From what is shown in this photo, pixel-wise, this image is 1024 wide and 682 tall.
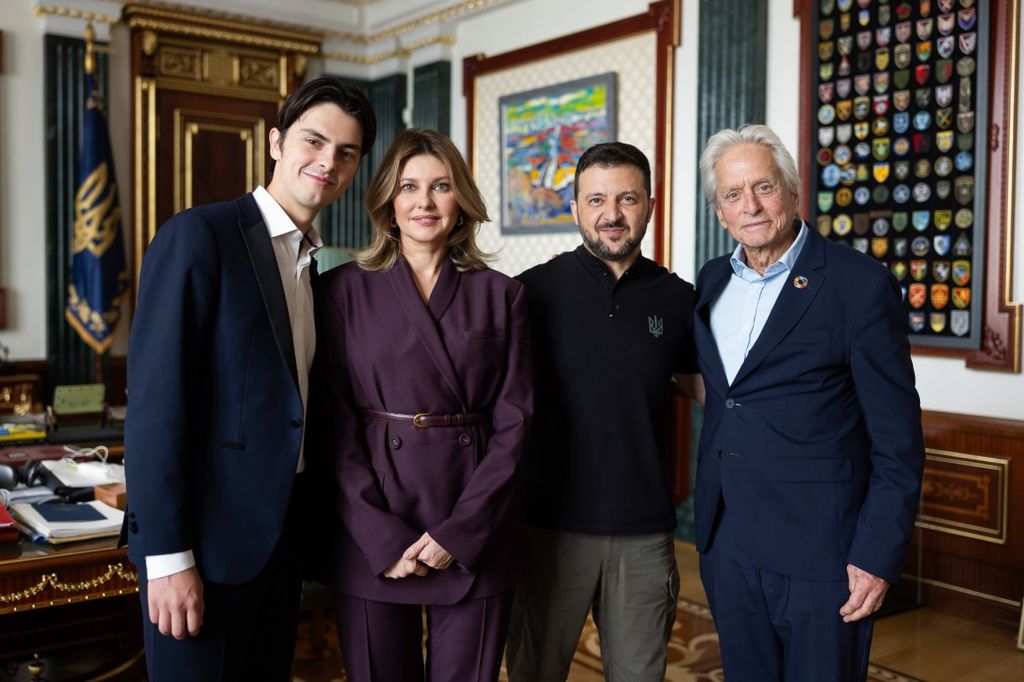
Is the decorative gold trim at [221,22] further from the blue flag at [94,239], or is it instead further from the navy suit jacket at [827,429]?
the navy suit jacket at [827,429]

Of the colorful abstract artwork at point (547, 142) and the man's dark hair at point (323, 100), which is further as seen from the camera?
the colorful abstract artwork at point (547, 142)

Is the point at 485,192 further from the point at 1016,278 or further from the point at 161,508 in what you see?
the point at 161,508

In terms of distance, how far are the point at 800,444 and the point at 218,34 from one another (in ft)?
19.6

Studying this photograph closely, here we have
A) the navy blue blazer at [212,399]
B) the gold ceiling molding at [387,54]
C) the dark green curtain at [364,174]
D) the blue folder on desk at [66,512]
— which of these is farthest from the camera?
the dark green curtain at [364,174]

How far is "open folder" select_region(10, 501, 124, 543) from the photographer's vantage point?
2.35 m

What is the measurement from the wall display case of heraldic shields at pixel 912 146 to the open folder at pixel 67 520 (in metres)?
3.34

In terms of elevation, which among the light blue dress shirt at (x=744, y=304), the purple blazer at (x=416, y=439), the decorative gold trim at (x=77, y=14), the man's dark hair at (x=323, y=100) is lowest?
the purple blazer at (x=416, y=439)

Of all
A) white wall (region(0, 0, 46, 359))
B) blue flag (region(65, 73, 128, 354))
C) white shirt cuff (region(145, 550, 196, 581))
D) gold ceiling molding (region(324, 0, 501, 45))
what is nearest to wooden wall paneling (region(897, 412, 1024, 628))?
white shirt cuff (region(145, 550, 196, 581))

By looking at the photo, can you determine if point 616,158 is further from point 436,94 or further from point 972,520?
point 436,94

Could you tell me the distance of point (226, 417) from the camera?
1762 mm

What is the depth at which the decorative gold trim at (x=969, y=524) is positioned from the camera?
3855mm

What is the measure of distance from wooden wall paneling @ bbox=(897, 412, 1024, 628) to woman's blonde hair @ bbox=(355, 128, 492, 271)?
2736 millimetres

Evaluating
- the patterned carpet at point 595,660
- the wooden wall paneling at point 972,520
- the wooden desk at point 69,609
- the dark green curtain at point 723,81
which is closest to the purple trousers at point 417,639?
the wooden desk at point 69,609

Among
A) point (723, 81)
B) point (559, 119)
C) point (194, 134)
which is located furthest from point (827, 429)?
point (194, 134)
